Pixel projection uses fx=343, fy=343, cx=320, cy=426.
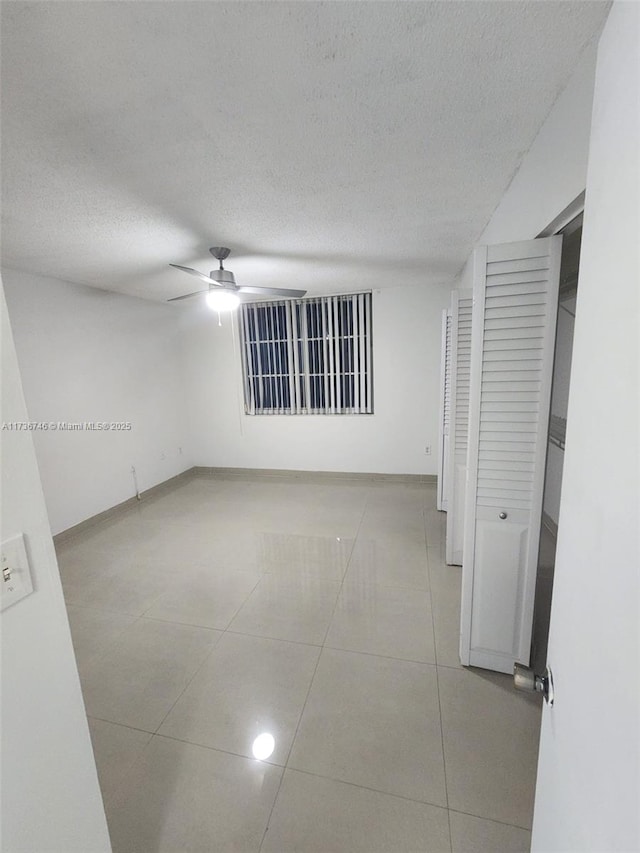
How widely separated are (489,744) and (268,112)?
2.69m

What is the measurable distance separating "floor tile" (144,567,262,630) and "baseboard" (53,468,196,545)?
1182 mm

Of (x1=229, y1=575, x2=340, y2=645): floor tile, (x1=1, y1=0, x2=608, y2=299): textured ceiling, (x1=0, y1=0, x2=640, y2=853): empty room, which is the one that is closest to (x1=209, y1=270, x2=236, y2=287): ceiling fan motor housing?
(x1=0, y1=0, x2=640, y2=853): empty room

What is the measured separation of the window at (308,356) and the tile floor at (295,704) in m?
2.19

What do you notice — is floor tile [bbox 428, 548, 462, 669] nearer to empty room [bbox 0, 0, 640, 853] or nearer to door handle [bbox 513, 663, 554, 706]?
empty room [bbox 0, 0, 640, 853]

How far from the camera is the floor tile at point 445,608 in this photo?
1.95 meters

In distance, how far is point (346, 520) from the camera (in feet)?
11.9

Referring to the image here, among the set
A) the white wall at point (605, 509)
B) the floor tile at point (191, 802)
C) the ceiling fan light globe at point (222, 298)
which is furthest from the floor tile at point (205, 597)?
the ceiling fan light globe at point (222, 298)

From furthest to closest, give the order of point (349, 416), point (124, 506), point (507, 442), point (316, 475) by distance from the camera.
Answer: point (316, 475) < point (349, 416) < point (124, 506) < point (507, 442)

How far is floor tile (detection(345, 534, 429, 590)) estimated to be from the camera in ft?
8.51

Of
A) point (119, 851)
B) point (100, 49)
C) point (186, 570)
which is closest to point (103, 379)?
point (186, 570)

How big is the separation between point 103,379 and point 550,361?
4147 millimetres

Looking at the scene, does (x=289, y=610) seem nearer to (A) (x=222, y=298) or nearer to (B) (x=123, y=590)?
(B) (x=123, y=590)

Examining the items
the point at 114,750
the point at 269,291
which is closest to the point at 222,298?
the point at 269,291

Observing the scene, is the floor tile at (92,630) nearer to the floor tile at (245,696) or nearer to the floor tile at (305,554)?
the floor tile at (245,696)
